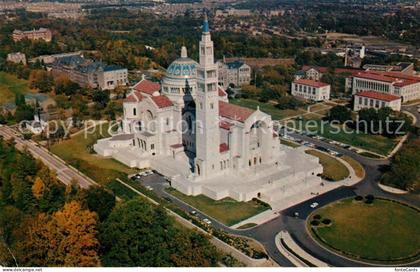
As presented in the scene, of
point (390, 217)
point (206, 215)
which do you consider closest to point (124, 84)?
point (206, 215)

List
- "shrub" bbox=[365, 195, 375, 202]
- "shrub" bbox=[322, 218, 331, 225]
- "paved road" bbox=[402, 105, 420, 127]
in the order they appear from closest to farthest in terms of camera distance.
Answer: "shrub" bbox=[322, 218, 331, 225]
"shrub" bbox=[365, 195, 375, 202]
"paved road" bbox=[402, 105, 420, 127]

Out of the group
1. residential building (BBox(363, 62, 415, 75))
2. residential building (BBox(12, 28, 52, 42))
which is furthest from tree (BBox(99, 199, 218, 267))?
residential building (BBox(12, 28, 52, 42))

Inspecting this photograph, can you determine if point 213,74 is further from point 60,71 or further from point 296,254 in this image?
point 60,71

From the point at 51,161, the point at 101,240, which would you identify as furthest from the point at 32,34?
the point at 101,240

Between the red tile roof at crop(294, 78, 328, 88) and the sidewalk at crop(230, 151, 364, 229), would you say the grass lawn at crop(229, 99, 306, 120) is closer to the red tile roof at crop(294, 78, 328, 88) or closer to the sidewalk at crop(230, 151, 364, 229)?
the red tile roof at crop(294, 78, 328, 88)

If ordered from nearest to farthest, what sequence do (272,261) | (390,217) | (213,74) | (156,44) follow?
(272,261)
(390,217)
(213,74)
(156,44)
